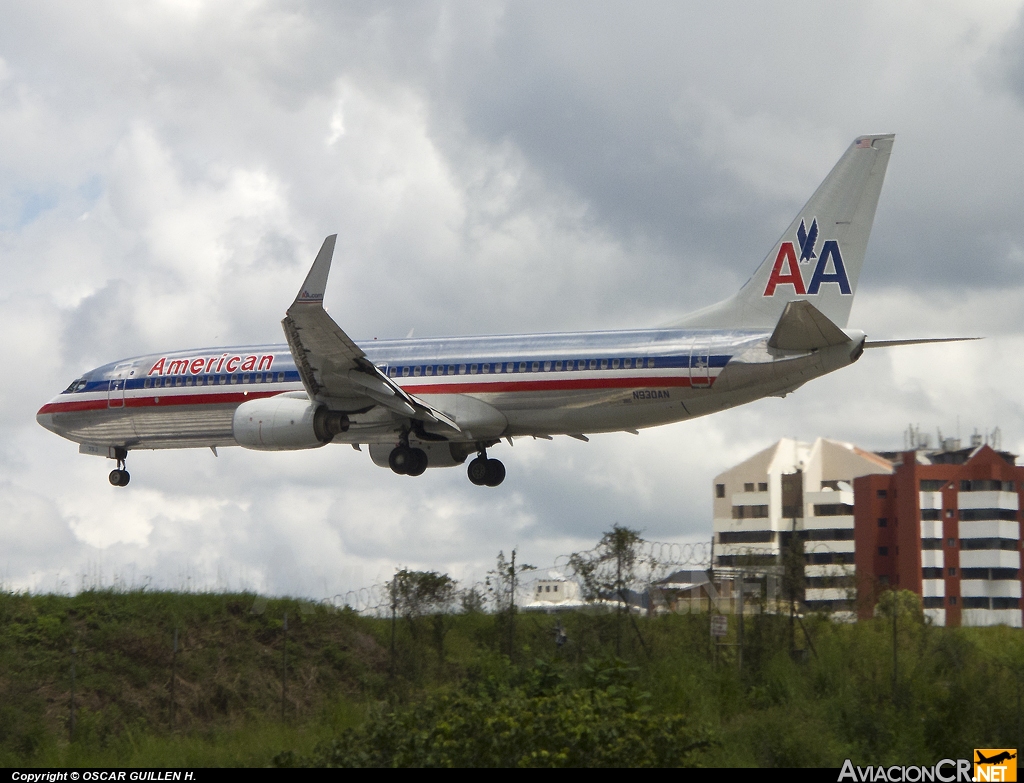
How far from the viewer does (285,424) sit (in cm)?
3139

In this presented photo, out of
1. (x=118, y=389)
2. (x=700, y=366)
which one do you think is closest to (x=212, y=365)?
(x=118, y=389)

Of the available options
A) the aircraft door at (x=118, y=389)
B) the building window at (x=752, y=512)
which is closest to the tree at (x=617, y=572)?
the aircraft door at (x=118, y=389)

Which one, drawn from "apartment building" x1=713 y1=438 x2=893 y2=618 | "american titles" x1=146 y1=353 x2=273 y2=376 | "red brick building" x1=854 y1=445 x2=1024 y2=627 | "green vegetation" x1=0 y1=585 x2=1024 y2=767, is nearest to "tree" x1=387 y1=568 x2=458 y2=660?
"green vegetation" x1=0 y1=585 x2=1024 y2=767

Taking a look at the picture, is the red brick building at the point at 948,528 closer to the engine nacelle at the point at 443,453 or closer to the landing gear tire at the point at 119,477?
the engine nacelle at the point at 443,453

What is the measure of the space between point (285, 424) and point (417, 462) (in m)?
3.93

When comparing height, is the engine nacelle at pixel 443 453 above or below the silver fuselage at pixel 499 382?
below

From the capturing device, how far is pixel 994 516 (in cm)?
9288

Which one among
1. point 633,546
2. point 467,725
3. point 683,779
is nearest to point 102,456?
point 633,546

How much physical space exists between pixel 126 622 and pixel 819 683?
16.5 metres

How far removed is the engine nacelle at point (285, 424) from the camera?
3141 centimetres

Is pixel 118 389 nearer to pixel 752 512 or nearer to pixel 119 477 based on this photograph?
pixel 119 477

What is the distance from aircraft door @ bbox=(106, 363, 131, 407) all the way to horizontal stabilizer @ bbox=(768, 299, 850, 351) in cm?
1834

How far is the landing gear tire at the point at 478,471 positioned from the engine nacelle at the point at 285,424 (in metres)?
4.71

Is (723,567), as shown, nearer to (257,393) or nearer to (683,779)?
(257,393)
